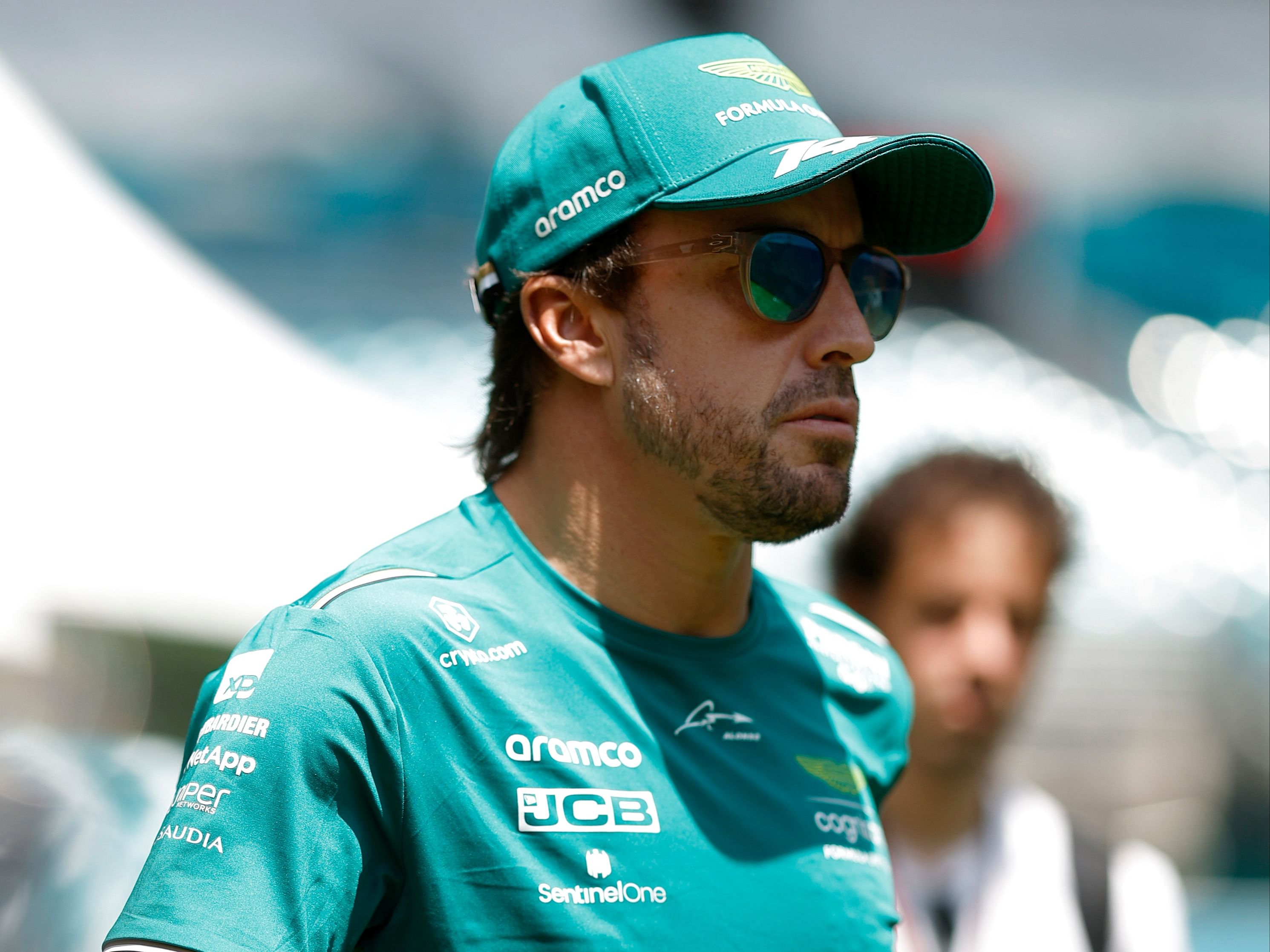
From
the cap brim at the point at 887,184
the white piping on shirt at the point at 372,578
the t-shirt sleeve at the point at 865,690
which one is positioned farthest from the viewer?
the t-shirt sleeve at the point at 865,690

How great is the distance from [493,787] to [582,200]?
32.8 inches

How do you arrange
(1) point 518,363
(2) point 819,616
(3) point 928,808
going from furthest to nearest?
(3) point 928,808 → (2) point 819,616 → (1) point 518,363

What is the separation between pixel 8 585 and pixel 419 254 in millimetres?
5995

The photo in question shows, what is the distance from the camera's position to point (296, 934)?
1.33 meters

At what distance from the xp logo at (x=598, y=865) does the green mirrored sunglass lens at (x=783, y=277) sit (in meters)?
0.76

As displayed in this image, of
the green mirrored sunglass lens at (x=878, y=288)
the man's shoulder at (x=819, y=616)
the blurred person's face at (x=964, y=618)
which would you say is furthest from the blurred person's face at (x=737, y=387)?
the blurred person's face at (x=964, y=618)

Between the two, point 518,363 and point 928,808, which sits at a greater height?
point 518,363

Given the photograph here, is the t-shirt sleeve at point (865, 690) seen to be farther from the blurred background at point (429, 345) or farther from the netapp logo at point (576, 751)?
the blurred background at point (429, 345)

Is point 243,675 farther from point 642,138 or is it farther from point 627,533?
point 642,138

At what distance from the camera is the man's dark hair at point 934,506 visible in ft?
9.34

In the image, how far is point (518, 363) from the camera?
198cm

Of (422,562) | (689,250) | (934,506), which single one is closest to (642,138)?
(689,250)
